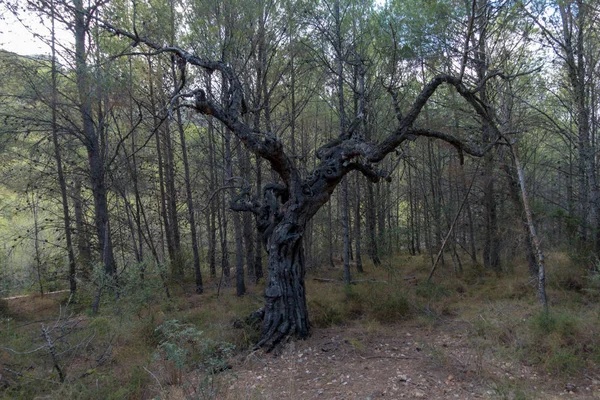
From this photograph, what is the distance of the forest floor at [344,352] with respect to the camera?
3803mm

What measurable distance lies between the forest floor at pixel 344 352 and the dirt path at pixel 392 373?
0.05ft

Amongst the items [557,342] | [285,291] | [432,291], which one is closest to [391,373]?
[285,291]

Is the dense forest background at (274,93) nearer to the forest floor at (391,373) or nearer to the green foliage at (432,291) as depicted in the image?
the green foliage at (432,291)

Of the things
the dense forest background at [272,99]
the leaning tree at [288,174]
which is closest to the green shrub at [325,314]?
the leaning tree at [288,174]

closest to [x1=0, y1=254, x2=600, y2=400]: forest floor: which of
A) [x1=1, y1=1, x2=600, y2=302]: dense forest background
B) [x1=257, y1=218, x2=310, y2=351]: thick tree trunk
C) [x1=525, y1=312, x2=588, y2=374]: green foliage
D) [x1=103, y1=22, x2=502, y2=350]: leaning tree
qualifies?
[x1=525, y1=312, x2=588, y2=374]: green foliage

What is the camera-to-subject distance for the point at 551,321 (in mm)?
4801

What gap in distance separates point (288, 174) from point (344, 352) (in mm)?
2784

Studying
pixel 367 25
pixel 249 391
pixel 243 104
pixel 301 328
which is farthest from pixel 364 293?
pixel 367 25

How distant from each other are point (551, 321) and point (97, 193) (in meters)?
9.36

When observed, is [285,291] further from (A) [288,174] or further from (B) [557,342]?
(B) [557,342]

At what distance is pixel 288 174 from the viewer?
5.77 metres

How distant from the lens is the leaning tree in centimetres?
525

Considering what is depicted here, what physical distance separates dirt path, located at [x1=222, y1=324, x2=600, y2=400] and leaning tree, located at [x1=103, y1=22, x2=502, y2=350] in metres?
0.57

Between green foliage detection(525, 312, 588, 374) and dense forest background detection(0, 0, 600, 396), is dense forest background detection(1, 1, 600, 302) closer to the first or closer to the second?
dense forest background detection(0, 0, 600, 396)
